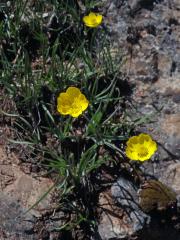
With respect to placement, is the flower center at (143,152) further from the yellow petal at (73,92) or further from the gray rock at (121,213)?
the yellow petal at (73,92)

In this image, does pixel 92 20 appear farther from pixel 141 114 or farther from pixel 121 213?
pixel 121 213

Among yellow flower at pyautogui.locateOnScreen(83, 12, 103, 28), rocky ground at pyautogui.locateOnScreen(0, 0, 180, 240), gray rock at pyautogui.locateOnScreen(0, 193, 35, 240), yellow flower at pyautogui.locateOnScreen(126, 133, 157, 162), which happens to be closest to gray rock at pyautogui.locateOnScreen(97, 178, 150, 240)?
rocky ground at pyautogui.locateOnScreen(0, 0, 180, 240)

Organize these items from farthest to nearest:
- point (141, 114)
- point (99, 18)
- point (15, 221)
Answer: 1. point (99, 18)
2. point (141, 114)
3. point (15, 221)

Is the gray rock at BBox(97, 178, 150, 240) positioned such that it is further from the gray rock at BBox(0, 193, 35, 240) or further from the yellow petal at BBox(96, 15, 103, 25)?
the yellow petal at BBox(96, 15, 103, 25)

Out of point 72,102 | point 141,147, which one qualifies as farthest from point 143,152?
point 72,102

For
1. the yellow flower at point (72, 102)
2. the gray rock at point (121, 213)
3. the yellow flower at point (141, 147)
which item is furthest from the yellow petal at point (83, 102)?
the gray rock at point (121, 213)

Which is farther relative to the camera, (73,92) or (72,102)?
(73,92)
